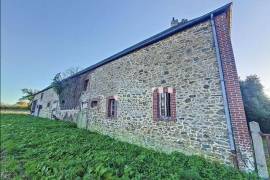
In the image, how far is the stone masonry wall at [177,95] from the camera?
471cm

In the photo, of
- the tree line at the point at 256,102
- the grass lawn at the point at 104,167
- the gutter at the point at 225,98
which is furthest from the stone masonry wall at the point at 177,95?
the tree line at the point at 256,102

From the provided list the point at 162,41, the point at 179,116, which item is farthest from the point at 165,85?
the point at 162,41

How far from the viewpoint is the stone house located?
14.6 feet

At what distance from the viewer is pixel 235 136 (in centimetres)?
426

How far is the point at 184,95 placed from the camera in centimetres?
547

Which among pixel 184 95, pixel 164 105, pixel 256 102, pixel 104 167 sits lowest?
pixel 104 167

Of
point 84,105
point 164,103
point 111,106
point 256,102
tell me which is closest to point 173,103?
point 164,103

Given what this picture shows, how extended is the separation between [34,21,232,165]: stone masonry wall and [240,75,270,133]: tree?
390 inches

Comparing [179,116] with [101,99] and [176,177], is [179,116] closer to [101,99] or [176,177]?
[176,177]

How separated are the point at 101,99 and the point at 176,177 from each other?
7241 mm

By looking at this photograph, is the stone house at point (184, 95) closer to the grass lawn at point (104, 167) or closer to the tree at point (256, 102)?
the grass lawn at point (104, 167)

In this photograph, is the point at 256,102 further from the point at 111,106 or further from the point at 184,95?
the point at 111,106

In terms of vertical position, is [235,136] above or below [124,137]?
above

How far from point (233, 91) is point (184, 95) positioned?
4.94 feet
